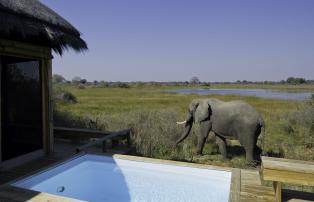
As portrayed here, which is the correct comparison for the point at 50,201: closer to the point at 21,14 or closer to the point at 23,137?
the point at 23,137

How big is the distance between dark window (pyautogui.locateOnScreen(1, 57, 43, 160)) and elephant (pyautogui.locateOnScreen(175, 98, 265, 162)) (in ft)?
14.7

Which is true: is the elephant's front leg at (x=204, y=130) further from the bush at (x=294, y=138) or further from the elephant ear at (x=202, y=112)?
the bush at (x=294, y=138)

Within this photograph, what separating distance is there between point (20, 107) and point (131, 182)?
279 cm

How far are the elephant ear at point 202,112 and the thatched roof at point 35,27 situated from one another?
378 centimetres

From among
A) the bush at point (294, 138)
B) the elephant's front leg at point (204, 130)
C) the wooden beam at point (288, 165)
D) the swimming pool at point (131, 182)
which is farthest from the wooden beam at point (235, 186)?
the bush at point (294, 138)

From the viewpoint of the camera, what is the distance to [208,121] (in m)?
9.02

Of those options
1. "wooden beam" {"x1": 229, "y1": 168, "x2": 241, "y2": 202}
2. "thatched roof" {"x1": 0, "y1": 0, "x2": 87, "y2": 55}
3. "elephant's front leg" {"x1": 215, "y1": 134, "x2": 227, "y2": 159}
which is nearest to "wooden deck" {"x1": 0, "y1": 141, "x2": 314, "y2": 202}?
"wooden beam" {"x1": 229, "y1": 168, "x2": 241, "y2": 202}

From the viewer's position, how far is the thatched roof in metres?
5.52

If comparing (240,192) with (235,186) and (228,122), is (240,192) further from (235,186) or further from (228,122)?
(228,122)

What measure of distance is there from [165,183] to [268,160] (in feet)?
7.45

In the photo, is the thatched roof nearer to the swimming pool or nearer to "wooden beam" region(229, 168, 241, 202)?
the swimming pool

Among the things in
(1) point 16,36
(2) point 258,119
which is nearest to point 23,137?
(1) point 16,36

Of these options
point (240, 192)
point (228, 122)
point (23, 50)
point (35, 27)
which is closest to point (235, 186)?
point (240, 192)

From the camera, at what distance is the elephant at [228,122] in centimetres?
812
